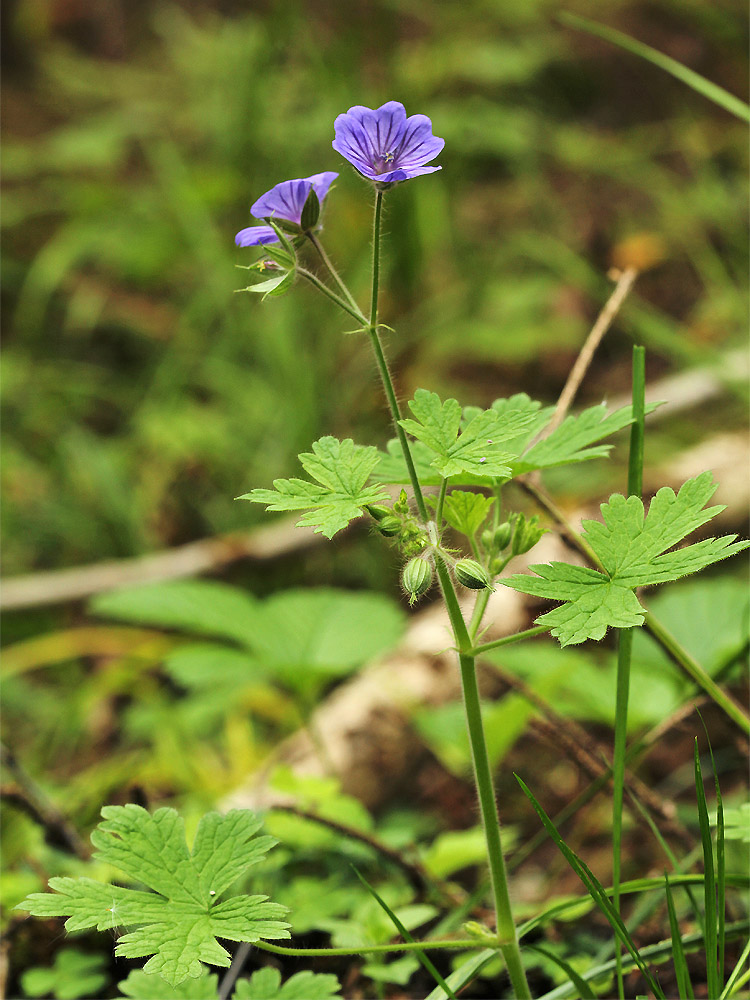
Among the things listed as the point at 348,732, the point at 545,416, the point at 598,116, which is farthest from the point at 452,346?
the point at 545,416

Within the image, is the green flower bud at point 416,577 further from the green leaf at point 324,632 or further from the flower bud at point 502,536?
the green leaf at point 324,632

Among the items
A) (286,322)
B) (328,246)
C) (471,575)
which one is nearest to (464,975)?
(471,575)

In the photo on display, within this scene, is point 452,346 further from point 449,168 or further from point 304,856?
point 304,856

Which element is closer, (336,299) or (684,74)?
(336,299)

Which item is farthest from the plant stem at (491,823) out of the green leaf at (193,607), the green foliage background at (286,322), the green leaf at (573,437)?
the green leaf at (193,607)

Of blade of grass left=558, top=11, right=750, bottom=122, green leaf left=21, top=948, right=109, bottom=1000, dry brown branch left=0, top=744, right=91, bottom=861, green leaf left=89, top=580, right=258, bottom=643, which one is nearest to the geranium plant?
green leaf left=21, top=948, right=109, bottom=1000

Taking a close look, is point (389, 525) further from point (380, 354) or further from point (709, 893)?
point (709, 893)
